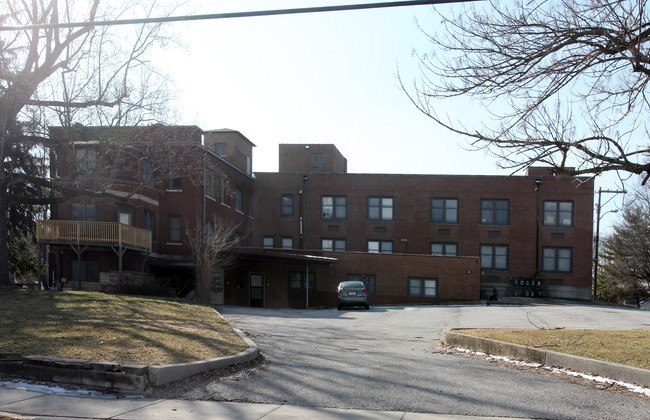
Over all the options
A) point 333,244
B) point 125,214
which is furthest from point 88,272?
point 333,244

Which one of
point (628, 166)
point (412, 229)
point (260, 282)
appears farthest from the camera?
point (412, 229)

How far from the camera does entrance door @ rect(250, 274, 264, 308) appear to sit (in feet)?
124

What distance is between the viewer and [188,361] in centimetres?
934

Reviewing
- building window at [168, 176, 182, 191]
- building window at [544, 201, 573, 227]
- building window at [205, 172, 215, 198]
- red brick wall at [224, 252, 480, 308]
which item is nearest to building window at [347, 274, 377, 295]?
red brick wall at [224, 252, 480, 308]

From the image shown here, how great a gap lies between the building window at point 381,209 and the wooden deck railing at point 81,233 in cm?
1960

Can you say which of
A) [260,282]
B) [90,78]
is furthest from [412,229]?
[90,78]

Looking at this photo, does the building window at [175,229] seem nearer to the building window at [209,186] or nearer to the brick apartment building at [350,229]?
the brick apartment building at [350,229]

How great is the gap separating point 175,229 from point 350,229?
47.0 ft

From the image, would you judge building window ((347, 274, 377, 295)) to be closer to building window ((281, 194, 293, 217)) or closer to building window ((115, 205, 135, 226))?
building window ((281, 194, 293, 217))

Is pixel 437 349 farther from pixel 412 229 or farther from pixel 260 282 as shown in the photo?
pixel 412 229

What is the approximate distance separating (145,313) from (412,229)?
2951 centimetres

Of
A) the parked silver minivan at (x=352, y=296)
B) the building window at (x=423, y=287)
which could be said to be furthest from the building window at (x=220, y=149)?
the parked silver minivan at (x=352, y=296)

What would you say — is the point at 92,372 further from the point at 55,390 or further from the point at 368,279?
the point at 368,279

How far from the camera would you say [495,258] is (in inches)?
1697
